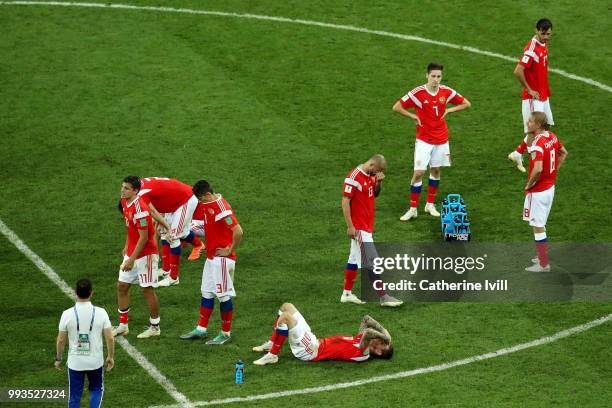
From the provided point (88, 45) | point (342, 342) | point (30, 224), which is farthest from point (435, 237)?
point (88, 45)

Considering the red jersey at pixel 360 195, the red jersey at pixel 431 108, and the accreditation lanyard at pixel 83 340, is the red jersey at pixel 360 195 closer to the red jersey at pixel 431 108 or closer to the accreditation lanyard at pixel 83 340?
the red jersey at pixel 431 108

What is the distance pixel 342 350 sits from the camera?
1738cm

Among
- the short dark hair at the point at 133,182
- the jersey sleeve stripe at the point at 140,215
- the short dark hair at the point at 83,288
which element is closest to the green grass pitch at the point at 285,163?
the jersey sleeve stripe at the point at 140,215

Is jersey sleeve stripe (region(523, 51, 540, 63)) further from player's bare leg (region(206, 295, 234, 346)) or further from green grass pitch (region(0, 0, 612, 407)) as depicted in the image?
player's bare leg (region(206, 295, 234, 346))

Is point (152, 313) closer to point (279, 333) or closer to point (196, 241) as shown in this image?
point (279, 333)

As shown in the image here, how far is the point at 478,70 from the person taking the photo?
88.2 ft

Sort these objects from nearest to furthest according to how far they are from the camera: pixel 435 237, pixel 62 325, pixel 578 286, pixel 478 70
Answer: pixel 62 325
pixel 578 286
pixel 435 237
pixel 478 70

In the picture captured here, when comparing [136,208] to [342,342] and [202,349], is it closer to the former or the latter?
[202,349]

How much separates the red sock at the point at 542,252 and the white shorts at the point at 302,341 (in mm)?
4358

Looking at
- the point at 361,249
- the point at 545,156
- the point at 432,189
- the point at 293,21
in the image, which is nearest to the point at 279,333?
the point at 361,249

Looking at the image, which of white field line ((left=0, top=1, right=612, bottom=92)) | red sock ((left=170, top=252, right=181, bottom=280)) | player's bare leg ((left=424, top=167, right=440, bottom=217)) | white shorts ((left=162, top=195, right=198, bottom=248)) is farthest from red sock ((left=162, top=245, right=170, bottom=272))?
white field line ((left=0, top=1, right=612, bottom=92))

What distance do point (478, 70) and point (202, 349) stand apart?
11.3 m

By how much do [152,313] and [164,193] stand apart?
2.37m

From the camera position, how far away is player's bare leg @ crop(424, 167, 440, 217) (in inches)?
856
